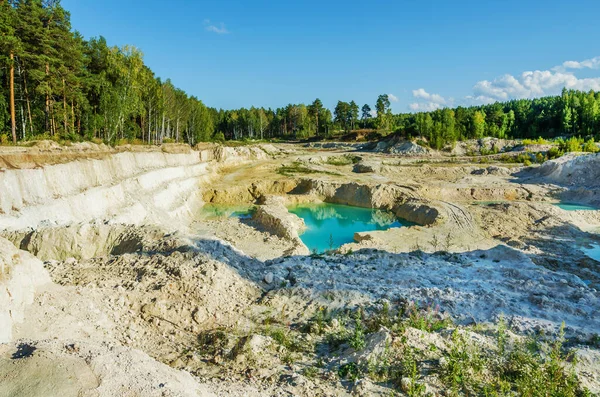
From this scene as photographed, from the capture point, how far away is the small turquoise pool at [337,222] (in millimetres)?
25322

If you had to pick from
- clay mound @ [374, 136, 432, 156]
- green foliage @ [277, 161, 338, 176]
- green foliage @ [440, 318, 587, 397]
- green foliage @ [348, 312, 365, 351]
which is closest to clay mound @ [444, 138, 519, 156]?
clay mound @ [374, 136, 432, 156]

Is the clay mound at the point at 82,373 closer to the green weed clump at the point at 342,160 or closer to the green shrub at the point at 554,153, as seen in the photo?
the green weed clump at the point at 342,160

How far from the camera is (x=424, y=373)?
19.7 feet

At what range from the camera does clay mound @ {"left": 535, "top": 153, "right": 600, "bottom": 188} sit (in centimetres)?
3903

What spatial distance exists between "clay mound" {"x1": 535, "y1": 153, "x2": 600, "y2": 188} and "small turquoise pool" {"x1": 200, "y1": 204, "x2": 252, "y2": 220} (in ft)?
111

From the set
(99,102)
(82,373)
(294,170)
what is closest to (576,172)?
(294,170)

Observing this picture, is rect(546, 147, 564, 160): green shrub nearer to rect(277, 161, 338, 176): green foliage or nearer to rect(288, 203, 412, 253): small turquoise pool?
rect(277, 161, 338, 176): green foliage

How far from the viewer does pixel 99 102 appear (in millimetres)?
44375

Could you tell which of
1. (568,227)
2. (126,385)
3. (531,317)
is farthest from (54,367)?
(568,227)

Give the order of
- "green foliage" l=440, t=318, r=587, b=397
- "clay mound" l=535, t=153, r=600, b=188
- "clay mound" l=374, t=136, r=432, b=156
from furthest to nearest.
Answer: "clay mound" l=374, t=136, r=432, b=156 → "clay mound" l=535, t=153, r=600, b=188 → "green foliage" l=440, t=318, r=587, b=397

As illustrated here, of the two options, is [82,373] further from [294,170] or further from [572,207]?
[294,170]

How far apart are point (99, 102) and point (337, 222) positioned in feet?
110

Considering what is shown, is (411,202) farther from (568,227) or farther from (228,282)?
(228,282)

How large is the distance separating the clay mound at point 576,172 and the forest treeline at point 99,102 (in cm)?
2714
